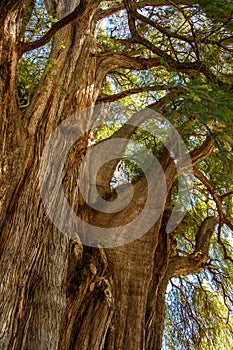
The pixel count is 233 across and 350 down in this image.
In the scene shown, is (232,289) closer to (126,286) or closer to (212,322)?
(212,322)

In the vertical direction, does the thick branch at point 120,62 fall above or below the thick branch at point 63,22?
above

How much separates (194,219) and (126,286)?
7.51ft

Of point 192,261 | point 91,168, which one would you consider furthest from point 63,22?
point 192,261

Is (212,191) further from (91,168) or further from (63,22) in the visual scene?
(63,22)

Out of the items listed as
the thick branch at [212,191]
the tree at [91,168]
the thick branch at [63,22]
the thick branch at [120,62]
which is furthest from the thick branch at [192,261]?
the thick branch at [63,22]

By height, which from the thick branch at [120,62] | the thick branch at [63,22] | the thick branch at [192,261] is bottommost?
the thick branch at [192,261]

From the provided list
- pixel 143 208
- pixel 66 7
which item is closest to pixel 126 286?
pixel 143 208

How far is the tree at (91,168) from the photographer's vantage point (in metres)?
2.94

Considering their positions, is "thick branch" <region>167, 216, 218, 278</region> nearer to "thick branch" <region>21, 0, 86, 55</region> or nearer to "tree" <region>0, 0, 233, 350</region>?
"tree" <region>0, 0, 233, 350</region>

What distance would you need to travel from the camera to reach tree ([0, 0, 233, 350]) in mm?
2939

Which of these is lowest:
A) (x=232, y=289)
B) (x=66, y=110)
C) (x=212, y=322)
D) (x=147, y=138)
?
(x=212, y=322)

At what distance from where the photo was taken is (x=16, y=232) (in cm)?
302

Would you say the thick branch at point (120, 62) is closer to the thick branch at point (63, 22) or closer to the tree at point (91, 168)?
the tree at point (91, 168)

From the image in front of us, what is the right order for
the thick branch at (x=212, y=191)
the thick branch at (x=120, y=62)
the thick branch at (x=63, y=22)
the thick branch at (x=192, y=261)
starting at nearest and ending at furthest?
→ 1. the thick branch at (x=63, y=22)
2. the thick branch at (x=120, y=62)
3. the thick branch at (x=192, y=261)
4. the thick branch at (x=212, y=191)
